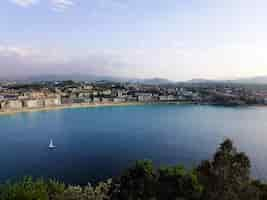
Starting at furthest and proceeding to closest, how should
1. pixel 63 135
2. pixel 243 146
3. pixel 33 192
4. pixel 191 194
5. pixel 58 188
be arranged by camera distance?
1. pixel 63 135
2. pixel 243 146
3. pixel 58 188
4. pixel 191 194
5. pixel 33 192

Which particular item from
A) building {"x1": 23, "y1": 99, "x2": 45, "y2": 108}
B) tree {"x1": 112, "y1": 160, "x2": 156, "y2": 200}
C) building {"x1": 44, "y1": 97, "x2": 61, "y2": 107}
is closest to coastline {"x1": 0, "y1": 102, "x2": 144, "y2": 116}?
building {"x1": 23, "y1": 99, "x2": 45, "y2": 108}

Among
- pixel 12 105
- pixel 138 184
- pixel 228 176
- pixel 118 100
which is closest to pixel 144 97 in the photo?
pixel 118 100

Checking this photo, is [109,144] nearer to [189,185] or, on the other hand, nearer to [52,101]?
[189,185]

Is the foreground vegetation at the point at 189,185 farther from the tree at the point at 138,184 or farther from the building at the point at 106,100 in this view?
the building at the point at 106,100

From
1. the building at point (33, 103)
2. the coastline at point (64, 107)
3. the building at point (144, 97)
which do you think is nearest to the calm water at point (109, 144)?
the coastline at point (64, 107)

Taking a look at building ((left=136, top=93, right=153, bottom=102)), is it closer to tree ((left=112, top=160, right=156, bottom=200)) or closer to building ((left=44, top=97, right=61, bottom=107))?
building ((left=44, top=97, right=61, bottom=107))

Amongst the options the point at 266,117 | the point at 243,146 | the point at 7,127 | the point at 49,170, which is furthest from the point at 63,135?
the point at 266,117

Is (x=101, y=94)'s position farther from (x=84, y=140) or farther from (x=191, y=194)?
(x=191, y=194)

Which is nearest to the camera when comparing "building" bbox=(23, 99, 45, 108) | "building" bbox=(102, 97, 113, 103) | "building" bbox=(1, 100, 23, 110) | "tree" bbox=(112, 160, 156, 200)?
"tree" bbox=(112, 160, 156, 200)
